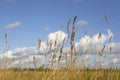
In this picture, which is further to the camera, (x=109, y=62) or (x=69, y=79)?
(x=109, y=62)

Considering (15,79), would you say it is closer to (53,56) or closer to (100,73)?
(53,56)

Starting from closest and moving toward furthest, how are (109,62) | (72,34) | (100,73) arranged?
(72,34), (100,73), (109,62)

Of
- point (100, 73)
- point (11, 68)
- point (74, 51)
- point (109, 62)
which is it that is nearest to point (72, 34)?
point (74, 51)

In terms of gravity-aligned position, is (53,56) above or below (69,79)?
above

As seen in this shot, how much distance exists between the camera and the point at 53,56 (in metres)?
5.06

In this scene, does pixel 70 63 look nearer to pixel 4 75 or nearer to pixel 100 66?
pixel 100 66

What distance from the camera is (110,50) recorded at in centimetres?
581

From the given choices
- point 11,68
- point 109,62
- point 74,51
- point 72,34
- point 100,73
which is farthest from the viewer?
point 11,68

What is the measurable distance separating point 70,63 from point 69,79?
0.40 meters

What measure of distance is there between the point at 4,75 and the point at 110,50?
2209 mm

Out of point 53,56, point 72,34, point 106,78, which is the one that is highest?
point 72,34

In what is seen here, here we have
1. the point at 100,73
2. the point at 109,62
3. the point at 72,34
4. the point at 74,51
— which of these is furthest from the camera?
the point at 109,62

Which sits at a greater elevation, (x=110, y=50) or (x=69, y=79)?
(x=110, y=50)

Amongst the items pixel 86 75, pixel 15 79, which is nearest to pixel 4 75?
pixel 15 79
